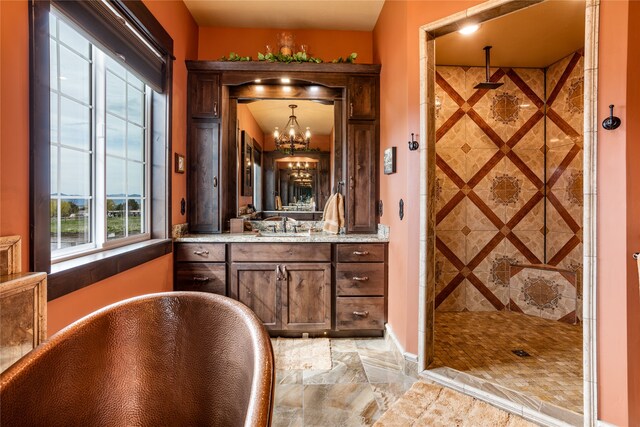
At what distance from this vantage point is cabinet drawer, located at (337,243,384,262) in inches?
104

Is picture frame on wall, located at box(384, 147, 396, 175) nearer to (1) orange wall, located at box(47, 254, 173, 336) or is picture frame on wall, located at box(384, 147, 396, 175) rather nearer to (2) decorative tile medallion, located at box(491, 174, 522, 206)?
(2) decorative tile medallion, located at box(491, 174, 522, 206)

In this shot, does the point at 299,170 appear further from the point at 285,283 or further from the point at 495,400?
the point at 495,400

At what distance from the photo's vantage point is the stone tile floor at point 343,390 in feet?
5.63

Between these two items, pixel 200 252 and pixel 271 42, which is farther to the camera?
pixel 271 42

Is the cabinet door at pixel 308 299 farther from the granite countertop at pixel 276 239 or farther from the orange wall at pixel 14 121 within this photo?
the orange wall at pixel 14 121

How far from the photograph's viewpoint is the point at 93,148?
1.82 m

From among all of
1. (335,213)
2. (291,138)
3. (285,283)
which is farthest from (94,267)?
(291,138)

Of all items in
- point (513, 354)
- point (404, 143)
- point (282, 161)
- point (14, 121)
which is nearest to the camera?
point (14, 121)

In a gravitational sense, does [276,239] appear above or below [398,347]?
above

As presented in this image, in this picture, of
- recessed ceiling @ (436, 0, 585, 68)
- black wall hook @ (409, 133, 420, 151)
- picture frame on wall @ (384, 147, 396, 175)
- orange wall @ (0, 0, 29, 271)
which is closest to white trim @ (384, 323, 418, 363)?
picture frame on wall @ (384, 147, 396, 175)

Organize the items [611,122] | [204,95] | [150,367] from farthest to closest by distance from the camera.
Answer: [204,95], [611,122], [150,367]

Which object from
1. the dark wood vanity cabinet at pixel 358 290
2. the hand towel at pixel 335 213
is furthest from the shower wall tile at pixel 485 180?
the hand towel at pixel 335 213

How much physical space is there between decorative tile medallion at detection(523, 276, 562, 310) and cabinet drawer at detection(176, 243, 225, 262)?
3.06m

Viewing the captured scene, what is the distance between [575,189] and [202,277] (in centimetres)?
357
